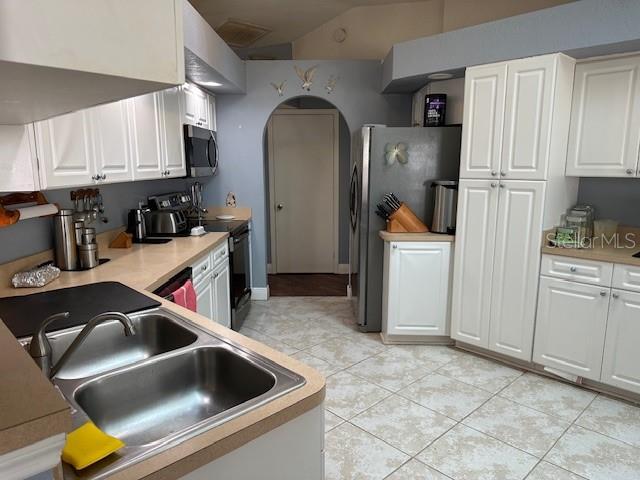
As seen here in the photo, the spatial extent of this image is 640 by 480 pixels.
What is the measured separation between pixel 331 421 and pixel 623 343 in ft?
5.94

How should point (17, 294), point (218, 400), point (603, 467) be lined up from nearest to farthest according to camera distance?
point (218, 400)
point (17, 294)
point (603, 467)

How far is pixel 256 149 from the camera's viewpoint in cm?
442

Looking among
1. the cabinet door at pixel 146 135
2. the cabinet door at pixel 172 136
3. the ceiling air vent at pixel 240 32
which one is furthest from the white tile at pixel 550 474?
the ceiling air vent at pixel 240 32

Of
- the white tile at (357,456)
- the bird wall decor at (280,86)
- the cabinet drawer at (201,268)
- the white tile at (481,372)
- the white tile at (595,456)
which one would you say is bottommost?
the white tile at (357,456)

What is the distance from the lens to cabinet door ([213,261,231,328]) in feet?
10.4

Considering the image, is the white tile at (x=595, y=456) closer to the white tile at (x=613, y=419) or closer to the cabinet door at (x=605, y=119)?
the white tile at (x=613, y=419)

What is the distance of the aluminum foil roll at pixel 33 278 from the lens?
1958 mm

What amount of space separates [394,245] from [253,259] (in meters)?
1.82

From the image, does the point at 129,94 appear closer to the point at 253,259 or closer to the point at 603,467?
the point at 603,467

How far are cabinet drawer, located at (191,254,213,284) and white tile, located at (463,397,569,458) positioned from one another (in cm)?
181

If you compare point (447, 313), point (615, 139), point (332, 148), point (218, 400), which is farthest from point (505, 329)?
point (332, 148)

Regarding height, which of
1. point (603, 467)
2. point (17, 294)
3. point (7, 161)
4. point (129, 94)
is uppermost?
point (129, 94)

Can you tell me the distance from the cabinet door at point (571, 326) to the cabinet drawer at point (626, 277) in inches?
3.2

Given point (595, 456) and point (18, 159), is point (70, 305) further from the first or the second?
point (595, 456)
